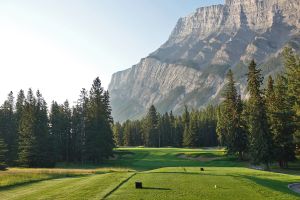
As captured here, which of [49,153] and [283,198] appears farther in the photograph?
[49,153]

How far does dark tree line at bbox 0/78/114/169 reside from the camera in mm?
72900

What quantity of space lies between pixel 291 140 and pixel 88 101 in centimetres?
A: 4787

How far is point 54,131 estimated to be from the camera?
8969 cm

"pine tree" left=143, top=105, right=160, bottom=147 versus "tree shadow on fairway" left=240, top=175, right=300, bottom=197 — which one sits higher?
"pine tree" left=143, top=105, right=160, bottom=147

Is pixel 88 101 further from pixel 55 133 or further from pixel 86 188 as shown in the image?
pixel 86 188

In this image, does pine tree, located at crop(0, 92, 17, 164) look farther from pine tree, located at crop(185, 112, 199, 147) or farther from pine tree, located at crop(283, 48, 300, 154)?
pine tree, located at crop(185, 112, 199, 147)

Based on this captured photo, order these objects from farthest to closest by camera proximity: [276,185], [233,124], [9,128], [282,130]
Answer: [9,128], [233,124], [282,130], [276,185]

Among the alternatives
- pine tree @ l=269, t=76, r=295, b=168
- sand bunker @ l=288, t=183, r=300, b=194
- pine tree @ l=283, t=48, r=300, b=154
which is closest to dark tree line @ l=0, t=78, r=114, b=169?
pine tree @ l=269, t=76, r=295, b=168

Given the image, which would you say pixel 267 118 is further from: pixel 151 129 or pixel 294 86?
pixel 151 129

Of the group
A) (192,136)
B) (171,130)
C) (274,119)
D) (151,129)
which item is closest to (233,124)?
(274,119)

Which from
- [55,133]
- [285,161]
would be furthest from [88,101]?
[285,161]

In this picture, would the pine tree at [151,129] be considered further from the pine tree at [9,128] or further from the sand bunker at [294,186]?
the sand bunker at [294,186]

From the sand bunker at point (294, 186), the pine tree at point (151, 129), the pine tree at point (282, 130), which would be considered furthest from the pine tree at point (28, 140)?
the pine tree at point (151, 129)

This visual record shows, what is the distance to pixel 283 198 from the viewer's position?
82.9 ft
